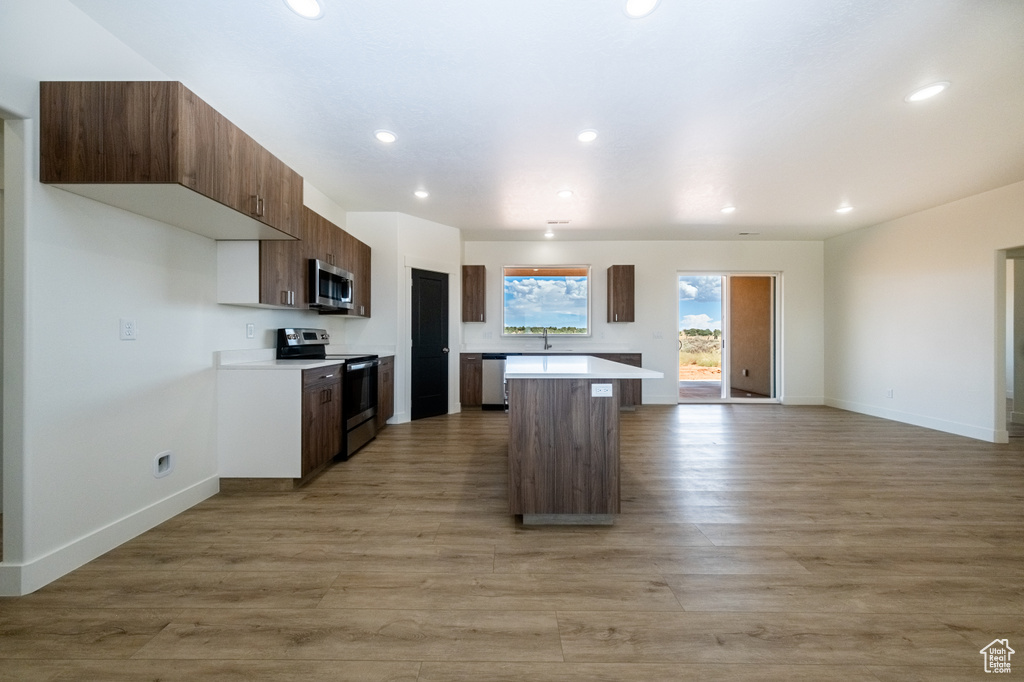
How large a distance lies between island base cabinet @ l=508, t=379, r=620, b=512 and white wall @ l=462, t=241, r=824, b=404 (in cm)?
431

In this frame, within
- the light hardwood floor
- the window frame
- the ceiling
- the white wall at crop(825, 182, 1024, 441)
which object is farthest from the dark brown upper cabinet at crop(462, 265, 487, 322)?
the white wall at crop(825, 182, 1024, 441)

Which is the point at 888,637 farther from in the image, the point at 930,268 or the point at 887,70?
the point at 930,268

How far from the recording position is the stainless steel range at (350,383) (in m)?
3.67

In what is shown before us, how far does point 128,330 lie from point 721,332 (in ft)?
24.1

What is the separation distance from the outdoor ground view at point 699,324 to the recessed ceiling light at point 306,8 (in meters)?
6.35

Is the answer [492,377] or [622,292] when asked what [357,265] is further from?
[622,292]

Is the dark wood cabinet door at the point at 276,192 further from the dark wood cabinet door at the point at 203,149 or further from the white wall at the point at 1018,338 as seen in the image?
the white wall at the point at 1018,338

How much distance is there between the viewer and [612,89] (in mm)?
2494

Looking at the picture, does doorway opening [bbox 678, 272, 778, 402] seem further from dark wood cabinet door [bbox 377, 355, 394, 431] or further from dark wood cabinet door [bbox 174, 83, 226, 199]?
dark wood cabinet door [bbox 174, 83, 226, 199]

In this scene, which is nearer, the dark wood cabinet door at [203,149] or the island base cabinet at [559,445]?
the dark wood cabinet door at [203,149]

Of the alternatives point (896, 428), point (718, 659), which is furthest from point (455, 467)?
point (896, 428)

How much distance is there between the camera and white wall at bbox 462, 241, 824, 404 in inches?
264

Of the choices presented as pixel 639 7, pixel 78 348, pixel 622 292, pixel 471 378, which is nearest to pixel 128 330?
pixel 78 348

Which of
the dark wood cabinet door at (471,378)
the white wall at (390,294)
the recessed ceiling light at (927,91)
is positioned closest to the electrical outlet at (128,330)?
the white wall at (390,294)
